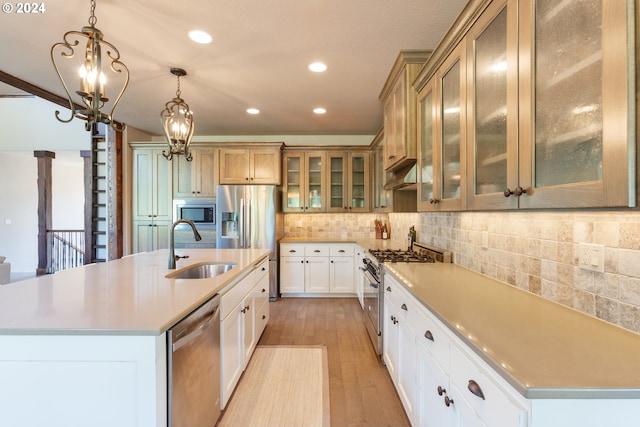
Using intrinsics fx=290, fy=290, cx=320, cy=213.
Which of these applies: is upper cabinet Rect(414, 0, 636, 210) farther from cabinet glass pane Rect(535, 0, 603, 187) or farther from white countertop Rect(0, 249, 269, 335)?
white countertop Rect(0, 249, 269, 335)

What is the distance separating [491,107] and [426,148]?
33.2 inches

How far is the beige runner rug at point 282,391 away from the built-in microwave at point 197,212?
7.79 ft

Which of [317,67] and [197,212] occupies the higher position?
[317,67]

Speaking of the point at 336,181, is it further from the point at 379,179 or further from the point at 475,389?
the point at 475,389

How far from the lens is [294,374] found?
238cm

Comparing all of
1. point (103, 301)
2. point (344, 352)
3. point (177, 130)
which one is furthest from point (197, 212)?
point (103, 301)

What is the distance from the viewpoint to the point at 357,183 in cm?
483

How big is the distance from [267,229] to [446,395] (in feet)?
11.5

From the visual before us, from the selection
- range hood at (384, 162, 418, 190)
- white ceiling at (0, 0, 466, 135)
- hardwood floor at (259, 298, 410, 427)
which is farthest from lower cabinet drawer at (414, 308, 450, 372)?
white ceiling at (0, 0, 466, 135)

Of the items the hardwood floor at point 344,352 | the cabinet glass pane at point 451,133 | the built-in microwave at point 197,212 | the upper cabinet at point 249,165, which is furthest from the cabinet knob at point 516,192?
the built-in microwave at point 197,212

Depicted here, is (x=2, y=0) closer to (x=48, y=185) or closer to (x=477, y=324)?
(x=477, y=324)

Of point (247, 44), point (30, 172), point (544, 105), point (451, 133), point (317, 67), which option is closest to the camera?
point (544, 105)

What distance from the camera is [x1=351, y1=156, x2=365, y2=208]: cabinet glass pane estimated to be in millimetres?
4824

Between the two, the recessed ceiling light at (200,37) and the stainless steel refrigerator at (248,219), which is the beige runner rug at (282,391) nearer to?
the stainless steel refrigerator at (248,219)
